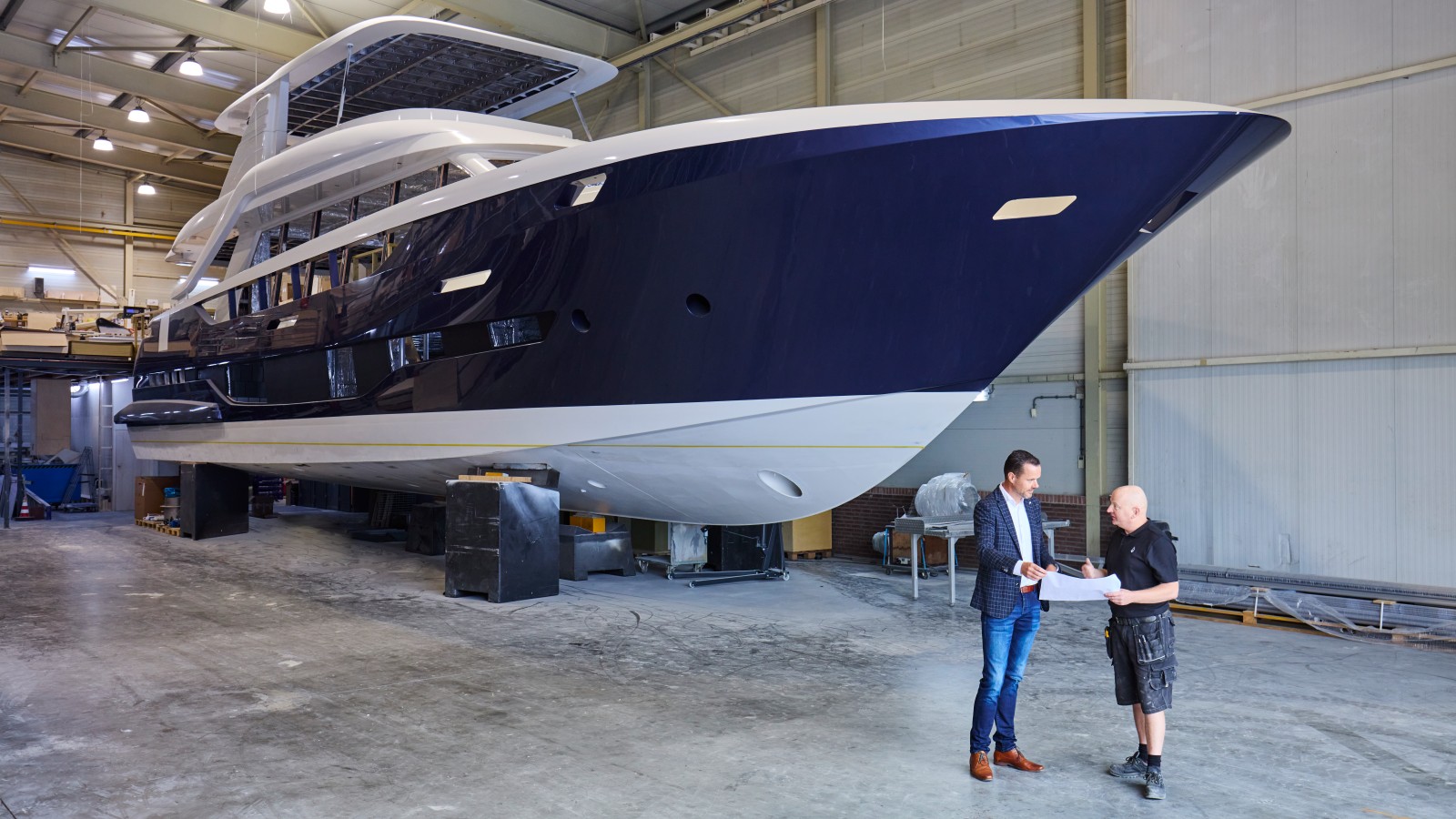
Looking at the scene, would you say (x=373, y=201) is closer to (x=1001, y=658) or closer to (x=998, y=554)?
(x=998, y=554)

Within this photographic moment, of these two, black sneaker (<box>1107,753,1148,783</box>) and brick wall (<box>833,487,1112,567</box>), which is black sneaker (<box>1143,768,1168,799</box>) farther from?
brick wall (<box>833,487,1112,567</box>)

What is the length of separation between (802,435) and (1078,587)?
8.64 feet

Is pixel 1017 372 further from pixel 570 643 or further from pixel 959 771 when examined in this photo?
pixel 959 771

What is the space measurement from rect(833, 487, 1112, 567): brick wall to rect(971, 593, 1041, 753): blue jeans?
18.1 feet

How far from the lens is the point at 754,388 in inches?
216

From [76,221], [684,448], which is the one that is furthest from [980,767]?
[76,221]

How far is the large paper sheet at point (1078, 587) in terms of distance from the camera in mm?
3145

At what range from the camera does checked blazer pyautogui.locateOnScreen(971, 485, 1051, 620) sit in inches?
132

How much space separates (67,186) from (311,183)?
14875 mm

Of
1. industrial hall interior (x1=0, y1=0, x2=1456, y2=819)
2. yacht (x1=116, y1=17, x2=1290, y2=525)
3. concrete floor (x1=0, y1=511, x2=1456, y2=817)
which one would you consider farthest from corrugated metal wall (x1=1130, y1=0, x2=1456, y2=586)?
yacht (x1=116, y1=17, x2=1290, y2=525)

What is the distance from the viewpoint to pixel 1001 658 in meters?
3.44

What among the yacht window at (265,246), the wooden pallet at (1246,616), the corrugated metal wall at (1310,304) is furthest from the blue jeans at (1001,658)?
the yacht window at (265,246)

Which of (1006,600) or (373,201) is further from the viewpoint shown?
(373,201)

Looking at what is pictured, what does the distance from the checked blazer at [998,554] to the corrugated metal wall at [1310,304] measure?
16.8 ft
